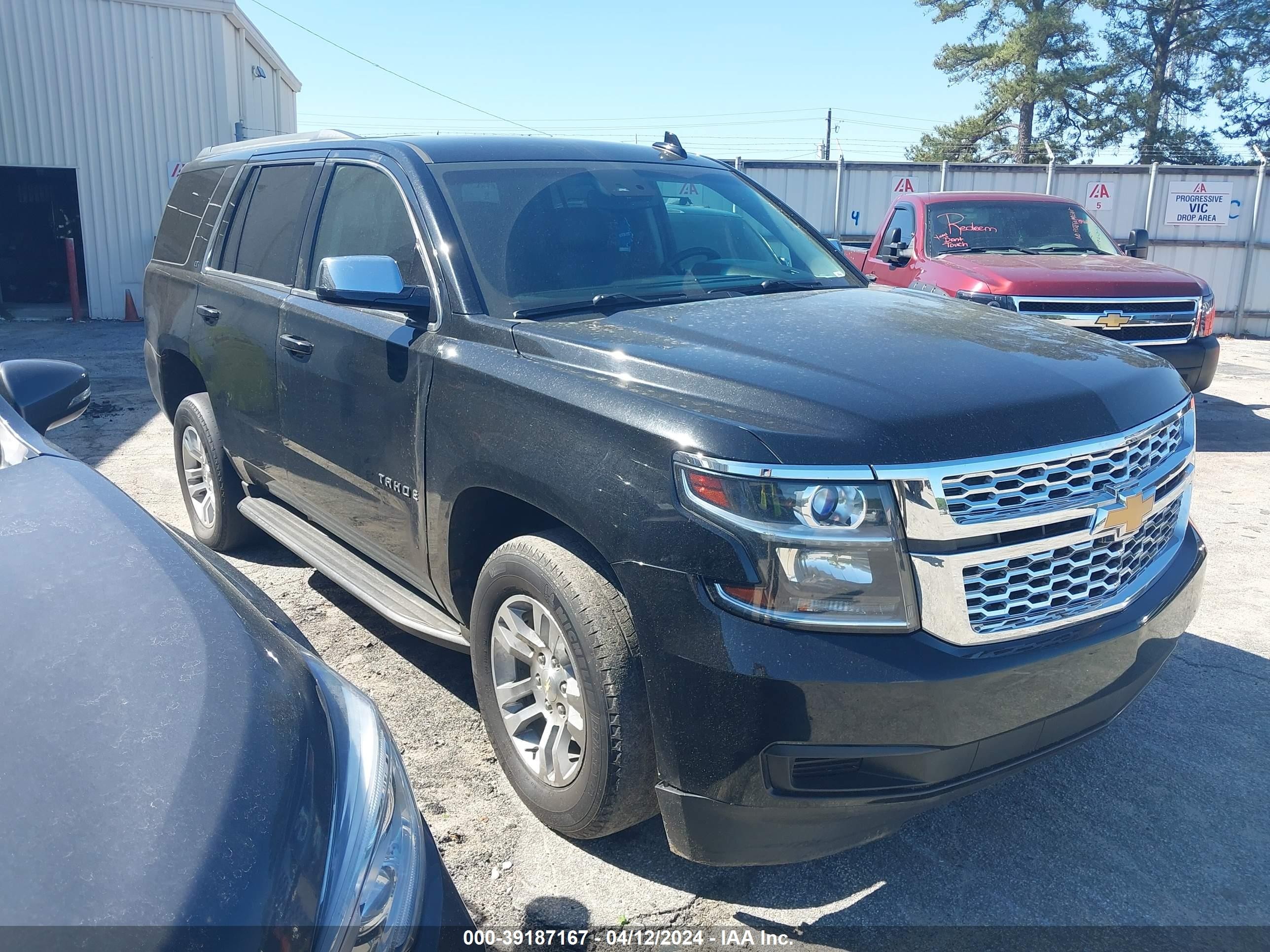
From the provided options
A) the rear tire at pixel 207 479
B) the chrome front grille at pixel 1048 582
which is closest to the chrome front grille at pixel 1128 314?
the chrome front grille at pixel 1048 582

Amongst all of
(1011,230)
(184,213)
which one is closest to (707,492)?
(184,213)

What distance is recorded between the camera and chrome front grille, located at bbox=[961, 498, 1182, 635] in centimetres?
227

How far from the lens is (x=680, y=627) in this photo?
7.48 ft

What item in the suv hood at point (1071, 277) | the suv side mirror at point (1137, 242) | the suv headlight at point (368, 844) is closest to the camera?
the suv headlight at point (368, 844)

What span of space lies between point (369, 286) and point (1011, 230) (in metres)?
7.62

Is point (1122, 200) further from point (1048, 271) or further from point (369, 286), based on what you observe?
point (369, 286)

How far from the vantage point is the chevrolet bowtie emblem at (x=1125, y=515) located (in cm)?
245

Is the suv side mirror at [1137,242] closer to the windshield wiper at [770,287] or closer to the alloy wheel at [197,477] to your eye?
the windshield wiper at [770,287]

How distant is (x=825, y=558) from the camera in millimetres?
2201

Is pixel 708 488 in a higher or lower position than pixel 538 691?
higher

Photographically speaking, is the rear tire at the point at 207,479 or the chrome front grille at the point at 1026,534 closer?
the chrome front grille at the point at 1026,534

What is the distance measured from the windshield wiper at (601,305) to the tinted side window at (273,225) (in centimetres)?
143

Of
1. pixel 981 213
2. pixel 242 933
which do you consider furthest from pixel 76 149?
pixel 242 933

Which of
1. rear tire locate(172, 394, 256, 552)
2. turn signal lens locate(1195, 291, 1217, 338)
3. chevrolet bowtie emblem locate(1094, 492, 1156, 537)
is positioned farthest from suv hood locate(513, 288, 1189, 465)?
turn signal lens locate(1195, 291, 1217, 338)
